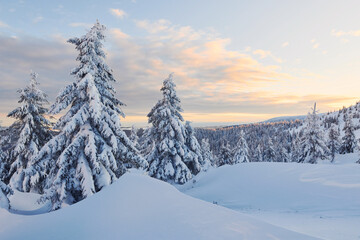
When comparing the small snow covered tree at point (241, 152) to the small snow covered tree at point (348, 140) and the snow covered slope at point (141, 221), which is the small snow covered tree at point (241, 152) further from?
the snow covered slope at point (141, 221)

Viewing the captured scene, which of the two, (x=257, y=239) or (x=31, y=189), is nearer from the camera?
(x=257, y=239)

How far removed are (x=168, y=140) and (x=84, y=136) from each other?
9303 millimetres

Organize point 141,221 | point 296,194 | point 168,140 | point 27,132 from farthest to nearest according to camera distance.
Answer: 1. point 168,140
2. point 27,132
3. point 296,194
4. point 141,221

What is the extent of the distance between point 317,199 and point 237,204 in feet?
13.4

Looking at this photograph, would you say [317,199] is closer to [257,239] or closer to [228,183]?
[228,183]

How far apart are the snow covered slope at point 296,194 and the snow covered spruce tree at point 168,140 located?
3.19m

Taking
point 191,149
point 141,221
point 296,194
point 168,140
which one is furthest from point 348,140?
point 141,221

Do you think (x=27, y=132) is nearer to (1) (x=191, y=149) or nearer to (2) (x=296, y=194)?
(1) (x=191, y=149)

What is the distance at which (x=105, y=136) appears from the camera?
40.4ft

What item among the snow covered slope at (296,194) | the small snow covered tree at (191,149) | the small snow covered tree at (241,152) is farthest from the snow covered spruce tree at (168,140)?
the small snow covered tree at (241,152)

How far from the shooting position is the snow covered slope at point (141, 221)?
4.59 m

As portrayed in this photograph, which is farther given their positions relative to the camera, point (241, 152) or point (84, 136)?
point (241, 152)

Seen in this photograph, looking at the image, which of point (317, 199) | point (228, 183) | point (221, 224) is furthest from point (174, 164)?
point (221, 224)

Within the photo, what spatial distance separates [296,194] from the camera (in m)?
11.5
